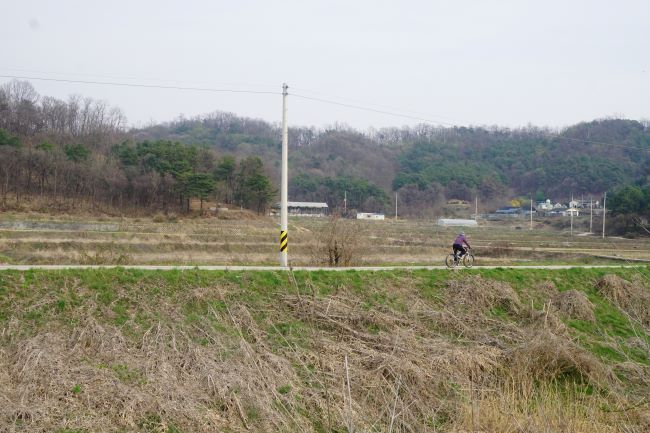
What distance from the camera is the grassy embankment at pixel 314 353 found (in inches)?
316

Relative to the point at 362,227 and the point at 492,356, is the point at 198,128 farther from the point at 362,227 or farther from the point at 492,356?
the point at 492,356

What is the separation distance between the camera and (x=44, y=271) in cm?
1368

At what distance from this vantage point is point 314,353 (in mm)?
11672

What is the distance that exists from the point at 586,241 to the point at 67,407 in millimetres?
51771

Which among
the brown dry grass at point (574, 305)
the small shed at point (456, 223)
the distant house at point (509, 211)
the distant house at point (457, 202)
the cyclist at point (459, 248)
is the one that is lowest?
the small shed at point (456, 223)

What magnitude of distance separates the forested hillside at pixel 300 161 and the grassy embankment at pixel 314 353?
42676 millimetres

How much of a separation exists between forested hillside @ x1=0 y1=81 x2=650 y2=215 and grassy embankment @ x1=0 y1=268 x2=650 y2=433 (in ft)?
140

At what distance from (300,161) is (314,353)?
10287 cm

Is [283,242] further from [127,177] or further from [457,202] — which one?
[457,202]

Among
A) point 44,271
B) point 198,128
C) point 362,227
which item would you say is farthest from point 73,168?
point 198,128

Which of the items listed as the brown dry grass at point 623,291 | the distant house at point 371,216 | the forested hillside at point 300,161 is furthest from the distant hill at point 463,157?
the brown dry grass at point 623,291

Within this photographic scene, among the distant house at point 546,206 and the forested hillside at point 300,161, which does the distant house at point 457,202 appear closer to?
the forested hillside at point 300,161

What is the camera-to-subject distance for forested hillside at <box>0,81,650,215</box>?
188 ft

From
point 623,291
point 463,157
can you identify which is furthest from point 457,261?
point 463,157
